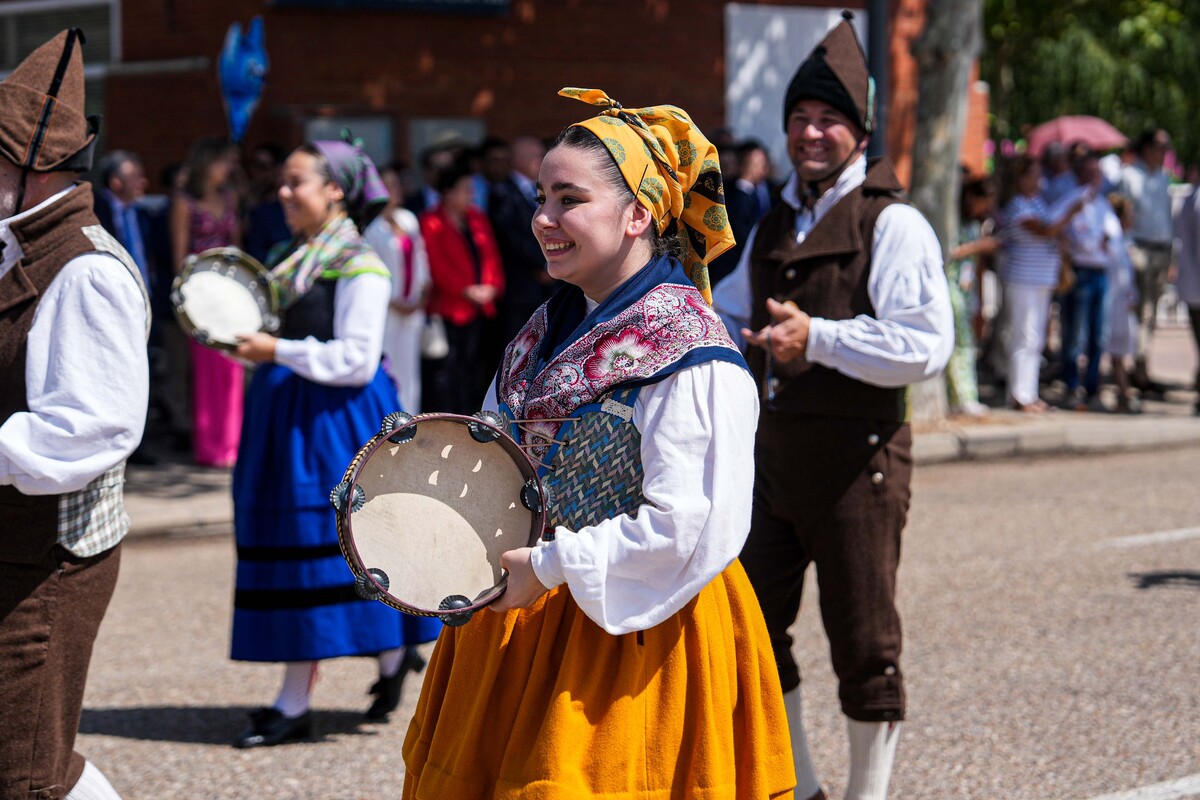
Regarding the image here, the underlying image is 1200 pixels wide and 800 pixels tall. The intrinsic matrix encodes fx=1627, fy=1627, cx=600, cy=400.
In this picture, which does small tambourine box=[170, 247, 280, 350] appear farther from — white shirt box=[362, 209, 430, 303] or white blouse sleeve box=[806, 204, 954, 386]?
white shirt box=[362, 209, 430, 303]

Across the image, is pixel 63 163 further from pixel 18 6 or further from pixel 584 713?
pixel 18 6

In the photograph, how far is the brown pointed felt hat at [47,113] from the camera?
11.3ft

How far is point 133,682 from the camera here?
607 centimetres

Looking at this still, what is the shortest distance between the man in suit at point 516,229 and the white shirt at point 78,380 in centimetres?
732

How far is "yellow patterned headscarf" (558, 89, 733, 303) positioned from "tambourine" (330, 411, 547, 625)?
0.52m

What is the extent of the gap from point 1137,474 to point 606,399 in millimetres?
8662

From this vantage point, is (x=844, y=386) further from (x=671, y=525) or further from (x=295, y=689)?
(x=295, y=689)

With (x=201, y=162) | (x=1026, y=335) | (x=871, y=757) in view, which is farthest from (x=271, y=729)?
(x=1026, y=335)

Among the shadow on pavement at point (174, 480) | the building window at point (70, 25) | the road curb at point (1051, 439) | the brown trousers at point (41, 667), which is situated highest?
the building window at point (70, 25)

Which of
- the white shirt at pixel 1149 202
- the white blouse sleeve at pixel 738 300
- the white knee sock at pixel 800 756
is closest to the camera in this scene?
the white knee sock at pixel 800 756

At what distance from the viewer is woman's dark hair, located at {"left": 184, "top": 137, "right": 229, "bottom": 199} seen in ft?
34.8

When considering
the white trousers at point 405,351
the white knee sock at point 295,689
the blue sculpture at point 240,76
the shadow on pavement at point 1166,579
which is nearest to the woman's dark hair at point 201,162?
the blue sculpture at point 240,76

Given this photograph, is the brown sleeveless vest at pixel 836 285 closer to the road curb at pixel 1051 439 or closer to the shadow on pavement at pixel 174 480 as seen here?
the shadow on pavement at pixel 174 480

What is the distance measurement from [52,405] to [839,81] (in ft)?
7.11
